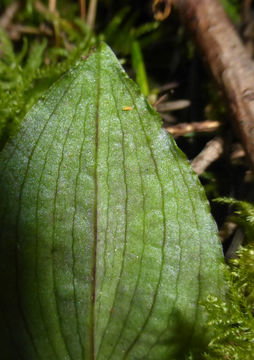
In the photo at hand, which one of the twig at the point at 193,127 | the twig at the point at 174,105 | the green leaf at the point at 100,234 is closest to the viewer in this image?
the green leaf at the point at 100,234

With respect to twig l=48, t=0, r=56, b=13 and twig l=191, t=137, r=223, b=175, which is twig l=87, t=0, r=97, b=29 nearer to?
twig l=48, t=0, r=56, b=13

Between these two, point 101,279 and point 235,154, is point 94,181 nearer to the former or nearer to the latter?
point 101,279

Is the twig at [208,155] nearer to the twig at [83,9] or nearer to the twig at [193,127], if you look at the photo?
the twig at [193,127]

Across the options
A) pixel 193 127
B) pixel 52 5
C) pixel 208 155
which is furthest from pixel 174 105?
pixel 52 5

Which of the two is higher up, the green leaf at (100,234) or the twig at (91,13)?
the twig at (91,13)

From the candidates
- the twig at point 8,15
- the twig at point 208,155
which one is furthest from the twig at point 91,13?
the twig at point 208,155

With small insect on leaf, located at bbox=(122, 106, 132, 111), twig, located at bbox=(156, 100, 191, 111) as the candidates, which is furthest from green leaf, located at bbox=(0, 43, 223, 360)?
twig, located at bbox=(156, 100, 191, 111)

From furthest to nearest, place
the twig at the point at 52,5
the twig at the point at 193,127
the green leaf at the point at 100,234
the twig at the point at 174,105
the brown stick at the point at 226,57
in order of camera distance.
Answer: the twig at the point at 52,5 → the twig at the point at 174,105 → the twig at the point at 193,127 → the brown stick at the point at 226,57 → the green leaf at the point at 100,234

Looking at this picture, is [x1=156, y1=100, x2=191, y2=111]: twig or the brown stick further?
[x1=156, y1=100, x2=191, y2=111]: twig
